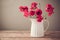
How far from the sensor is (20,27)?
184cm

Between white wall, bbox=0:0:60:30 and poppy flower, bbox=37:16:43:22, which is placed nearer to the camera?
poppy flower, bbox=37:16:43:22

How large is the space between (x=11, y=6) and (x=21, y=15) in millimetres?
159

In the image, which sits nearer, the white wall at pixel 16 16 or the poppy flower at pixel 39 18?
the poppy flower at pixel 39 18

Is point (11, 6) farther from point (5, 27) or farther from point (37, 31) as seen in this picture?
point (37, 31)

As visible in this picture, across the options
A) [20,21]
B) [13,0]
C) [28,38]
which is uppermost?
[13,0]

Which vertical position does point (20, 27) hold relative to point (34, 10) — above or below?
below

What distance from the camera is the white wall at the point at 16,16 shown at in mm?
Answer: 1807

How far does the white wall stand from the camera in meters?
1.81

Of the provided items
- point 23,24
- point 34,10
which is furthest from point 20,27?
point 34,10

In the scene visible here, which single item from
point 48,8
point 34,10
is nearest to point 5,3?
point 34,10

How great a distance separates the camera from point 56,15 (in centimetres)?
183

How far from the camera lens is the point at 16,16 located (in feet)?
5.97

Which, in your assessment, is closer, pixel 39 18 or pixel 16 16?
pixel 39 18

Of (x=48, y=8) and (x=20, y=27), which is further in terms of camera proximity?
(x=20, y=27)
